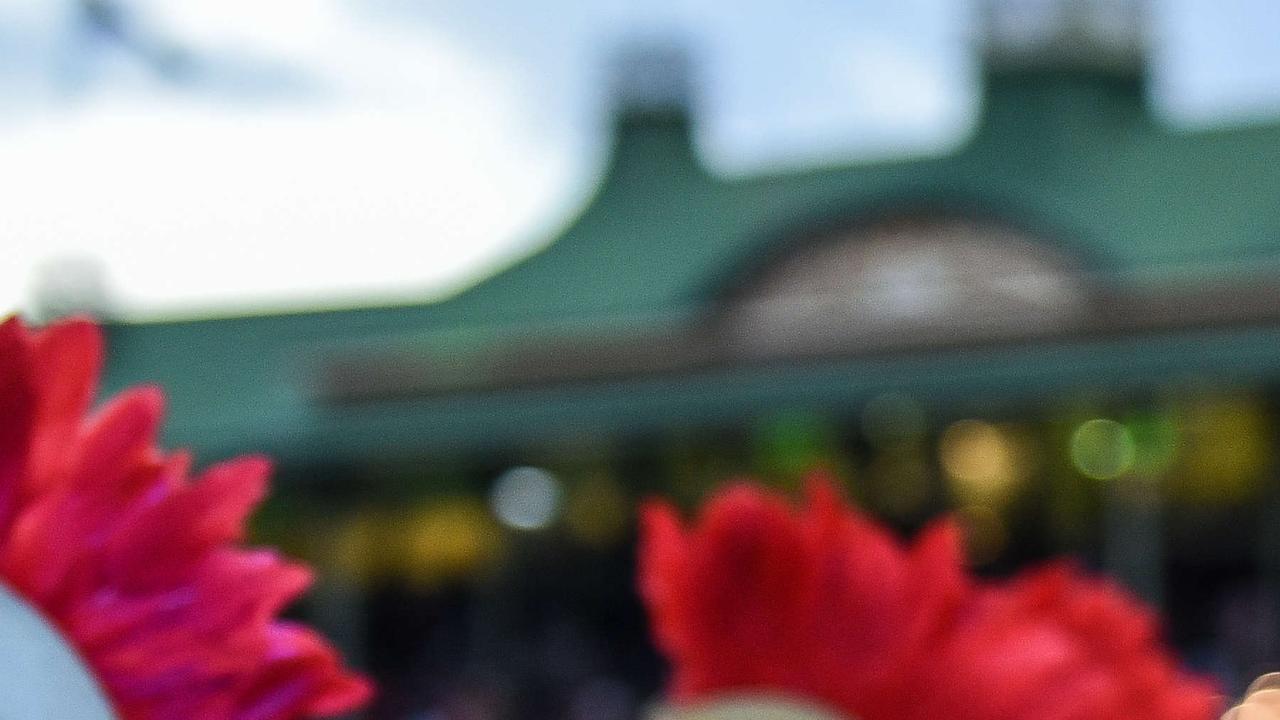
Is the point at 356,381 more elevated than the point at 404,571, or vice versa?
the point at 356,381

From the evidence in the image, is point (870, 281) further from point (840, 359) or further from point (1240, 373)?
point (1240, 373)

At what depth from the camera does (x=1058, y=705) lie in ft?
2.44

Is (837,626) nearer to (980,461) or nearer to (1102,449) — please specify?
(1102,449)

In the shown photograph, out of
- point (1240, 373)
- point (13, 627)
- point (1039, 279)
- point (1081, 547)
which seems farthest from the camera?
point (1081, 547)

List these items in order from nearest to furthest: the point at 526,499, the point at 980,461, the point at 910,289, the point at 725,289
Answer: the point at 910,289 → the point at 980,461 → the point at 725,289 → the point at 526,499

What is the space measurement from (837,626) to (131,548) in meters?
0.33

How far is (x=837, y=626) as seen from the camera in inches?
28.7

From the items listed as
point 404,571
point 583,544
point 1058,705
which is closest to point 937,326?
point 583,544

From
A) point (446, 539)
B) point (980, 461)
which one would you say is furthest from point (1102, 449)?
point (446, 539)

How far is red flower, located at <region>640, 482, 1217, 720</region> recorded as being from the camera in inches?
28.4

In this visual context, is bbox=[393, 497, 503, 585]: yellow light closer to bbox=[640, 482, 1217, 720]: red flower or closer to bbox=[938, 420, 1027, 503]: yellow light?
bbox=[938, 420, 1027, 503]: yellow light

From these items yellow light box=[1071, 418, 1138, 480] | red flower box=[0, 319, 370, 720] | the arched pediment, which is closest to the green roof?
the arched pediment

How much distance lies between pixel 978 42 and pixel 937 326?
326 centimetres

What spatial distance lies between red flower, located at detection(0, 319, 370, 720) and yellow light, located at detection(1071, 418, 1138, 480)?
27.4 feet
